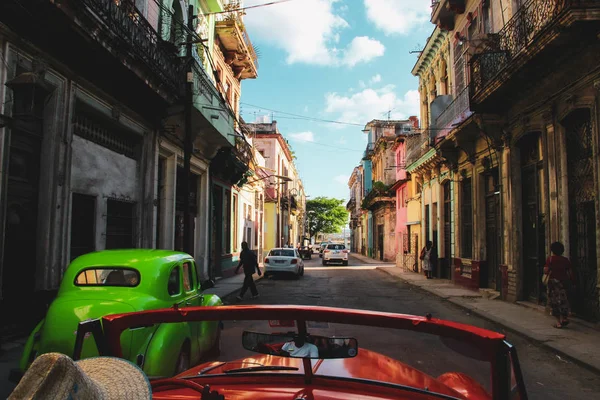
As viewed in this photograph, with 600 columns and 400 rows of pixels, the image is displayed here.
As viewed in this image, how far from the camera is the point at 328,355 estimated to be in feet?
6.98

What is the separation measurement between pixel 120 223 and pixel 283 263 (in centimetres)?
1089

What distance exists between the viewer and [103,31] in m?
9.13

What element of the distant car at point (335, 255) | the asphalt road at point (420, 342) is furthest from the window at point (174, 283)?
the distant car at point (335, 255)

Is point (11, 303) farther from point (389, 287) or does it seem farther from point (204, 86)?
point (389, 287)

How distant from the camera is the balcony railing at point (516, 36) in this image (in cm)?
920

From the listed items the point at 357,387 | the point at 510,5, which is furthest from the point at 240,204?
the point at 357,387

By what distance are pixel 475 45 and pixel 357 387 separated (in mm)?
13083

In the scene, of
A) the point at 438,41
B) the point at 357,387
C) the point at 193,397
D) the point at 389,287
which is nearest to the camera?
the point at 193,397

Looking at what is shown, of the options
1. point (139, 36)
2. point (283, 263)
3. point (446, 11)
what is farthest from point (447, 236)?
point (139, 36)

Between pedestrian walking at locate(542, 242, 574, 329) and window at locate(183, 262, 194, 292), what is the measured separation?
22.8 feet

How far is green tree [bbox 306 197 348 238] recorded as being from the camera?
85250 mm

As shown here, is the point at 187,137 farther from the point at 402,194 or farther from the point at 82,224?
the point at 402,194

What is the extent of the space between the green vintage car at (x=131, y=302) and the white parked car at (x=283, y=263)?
616 inches

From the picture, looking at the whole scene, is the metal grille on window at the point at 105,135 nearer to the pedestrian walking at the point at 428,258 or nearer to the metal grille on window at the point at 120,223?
the metal grille on window at the point at 120,223
